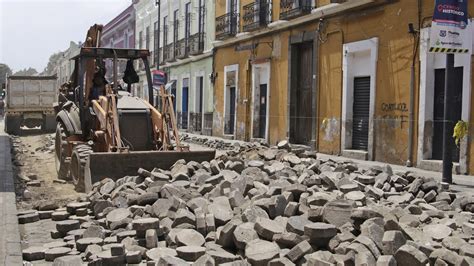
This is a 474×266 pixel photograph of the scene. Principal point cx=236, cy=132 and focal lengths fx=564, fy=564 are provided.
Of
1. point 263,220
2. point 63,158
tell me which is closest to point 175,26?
point 63,158

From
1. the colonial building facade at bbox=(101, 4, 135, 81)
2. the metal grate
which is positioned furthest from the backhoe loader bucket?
the colonial building facade at bbox=(101, 4, 135, 81)

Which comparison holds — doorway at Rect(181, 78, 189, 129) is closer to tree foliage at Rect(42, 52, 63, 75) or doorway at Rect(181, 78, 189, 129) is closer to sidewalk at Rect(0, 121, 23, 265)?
sidewalk at Rect(0, 121, 23, 265)

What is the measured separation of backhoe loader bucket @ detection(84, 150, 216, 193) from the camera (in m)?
9.44

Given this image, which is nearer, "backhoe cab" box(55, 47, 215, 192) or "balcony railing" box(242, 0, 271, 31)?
"backhoe cab" box(55, 47, 215, 192)

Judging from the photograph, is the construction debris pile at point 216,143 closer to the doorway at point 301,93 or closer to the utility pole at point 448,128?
the doorway at point 301,93

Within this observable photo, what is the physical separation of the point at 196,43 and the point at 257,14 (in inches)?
319

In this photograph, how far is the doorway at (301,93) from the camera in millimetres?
18719

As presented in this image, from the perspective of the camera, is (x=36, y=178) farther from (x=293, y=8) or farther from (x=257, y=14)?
(x=257, y=14)

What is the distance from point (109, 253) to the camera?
5.55 metres

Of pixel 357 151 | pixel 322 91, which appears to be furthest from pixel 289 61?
pixel 357 151

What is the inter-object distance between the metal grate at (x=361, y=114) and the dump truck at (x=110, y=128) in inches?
257

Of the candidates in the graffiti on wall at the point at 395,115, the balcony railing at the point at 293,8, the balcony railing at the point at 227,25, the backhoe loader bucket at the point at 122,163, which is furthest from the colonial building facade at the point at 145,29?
the backhoe loader bucket at the point at 122,163

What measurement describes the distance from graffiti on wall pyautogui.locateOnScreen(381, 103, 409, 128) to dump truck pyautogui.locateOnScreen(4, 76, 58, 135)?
1695 cm

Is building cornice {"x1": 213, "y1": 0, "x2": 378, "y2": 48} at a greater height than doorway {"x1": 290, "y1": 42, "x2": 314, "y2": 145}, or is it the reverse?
building cornice {"x1": 213, "y1": 0, "x2": 378, "y2": 48}
